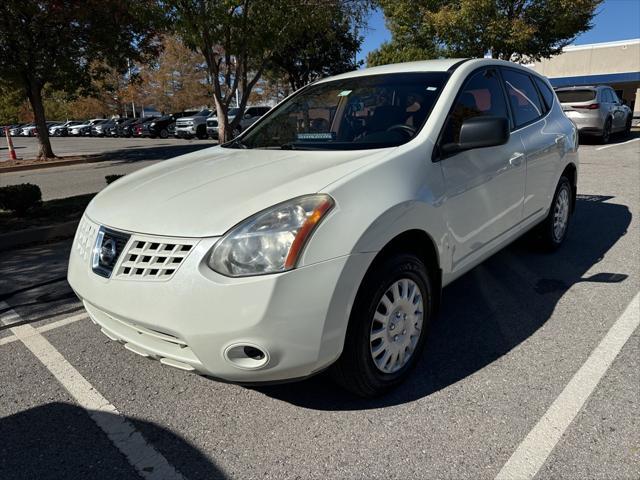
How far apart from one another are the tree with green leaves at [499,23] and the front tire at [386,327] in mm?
17314

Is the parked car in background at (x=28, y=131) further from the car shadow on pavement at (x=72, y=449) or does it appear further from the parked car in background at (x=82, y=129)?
the car shadow on pavement at (x=72, y=449)

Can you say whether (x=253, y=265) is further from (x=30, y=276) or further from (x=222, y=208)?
(x=30, y=276)

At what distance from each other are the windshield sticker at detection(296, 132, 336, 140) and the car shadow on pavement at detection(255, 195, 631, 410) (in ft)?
4.74

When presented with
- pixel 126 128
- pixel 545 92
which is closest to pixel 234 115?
pixel 126 128

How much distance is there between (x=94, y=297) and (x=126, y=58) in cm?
1588

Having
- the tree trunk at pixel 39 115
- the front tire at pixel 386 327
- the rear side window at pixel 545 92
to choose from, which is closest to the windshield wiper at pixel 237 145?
the front tire at pixel 386 327

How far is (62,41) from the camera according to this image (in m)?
14.5

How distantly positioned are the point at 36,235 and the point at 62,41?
11.2m

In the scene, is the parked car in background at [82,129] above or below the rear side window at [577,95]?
below

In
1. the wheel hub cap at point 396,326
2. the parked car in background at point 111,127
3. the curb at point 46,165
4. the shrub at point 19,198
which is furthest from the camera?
the parked car in background at point 111,127

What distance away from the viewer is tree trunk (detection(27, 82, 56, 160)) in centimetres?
1550

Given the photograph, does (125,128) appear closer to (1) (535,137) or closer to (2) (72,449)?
(1) (535,137)

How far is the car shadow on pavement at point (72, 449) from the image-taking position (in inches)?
84.1

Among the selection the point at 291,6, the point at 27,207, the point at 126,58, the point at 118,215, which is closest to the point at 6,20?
the point at 126,58
